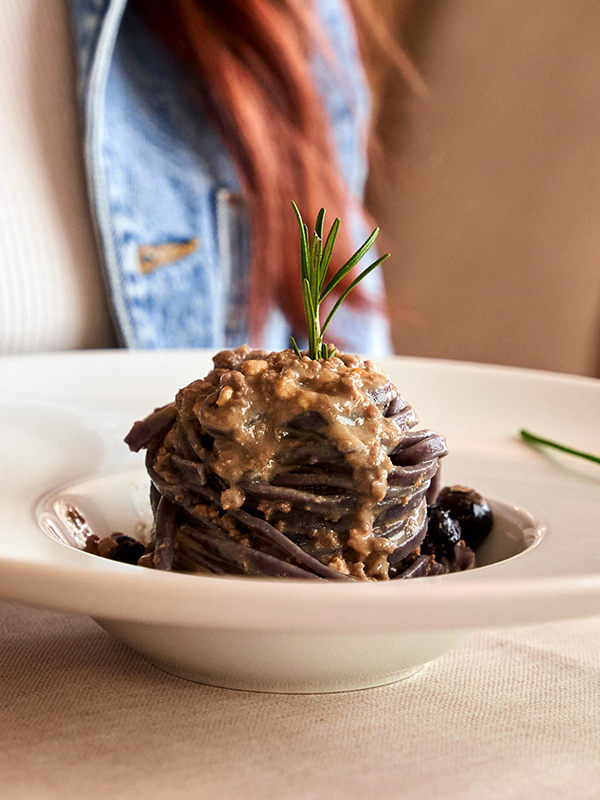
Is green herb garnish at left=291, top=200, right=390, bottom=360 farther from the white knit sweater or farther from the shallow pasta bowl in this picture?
the white knit sweater

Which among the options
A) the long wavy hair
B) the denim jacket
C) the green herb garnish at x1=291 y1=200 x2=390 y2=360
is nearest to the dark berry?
the green herb garnish at x1=291 y1=200 x2=390 y2=360

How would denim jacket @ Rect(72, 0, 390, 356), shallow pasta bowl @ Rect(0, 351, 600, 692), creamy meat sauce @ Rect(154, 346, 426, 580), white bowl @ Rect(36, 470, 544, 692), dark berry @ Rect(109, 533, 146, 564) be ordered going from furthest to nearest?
denim jacket @ Rect(72, 0, 390, 356) < dark berry @ Rect(109, 533, 146, 564) < creamy meat sauce @ Rect(154, 346, 426, 580) < white bowl @ Rect(36, 470, 544, 692) < shallow pasta bowl @ Rect(0, 351, 600, 692)

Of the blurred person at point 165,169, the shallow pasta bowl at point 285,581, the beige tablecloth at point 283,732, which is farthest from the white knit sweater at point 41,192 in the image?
the beige tablecloth at point 283,732

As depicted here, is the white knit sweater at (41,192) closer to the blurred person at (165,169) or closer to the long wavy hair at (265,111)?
the blurred person at (165,169)

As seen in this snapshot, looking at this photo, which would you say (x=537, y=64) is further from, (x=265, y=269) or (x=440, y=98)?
(x=265, y=269)

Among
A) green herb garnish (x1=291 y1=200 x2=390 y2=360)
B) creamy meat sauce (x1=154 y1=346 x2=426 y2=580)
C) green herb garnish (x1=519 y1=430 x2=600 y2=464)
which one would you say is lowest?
green herb garnish (x1=519 y1=430 x2=600 y2=464)
